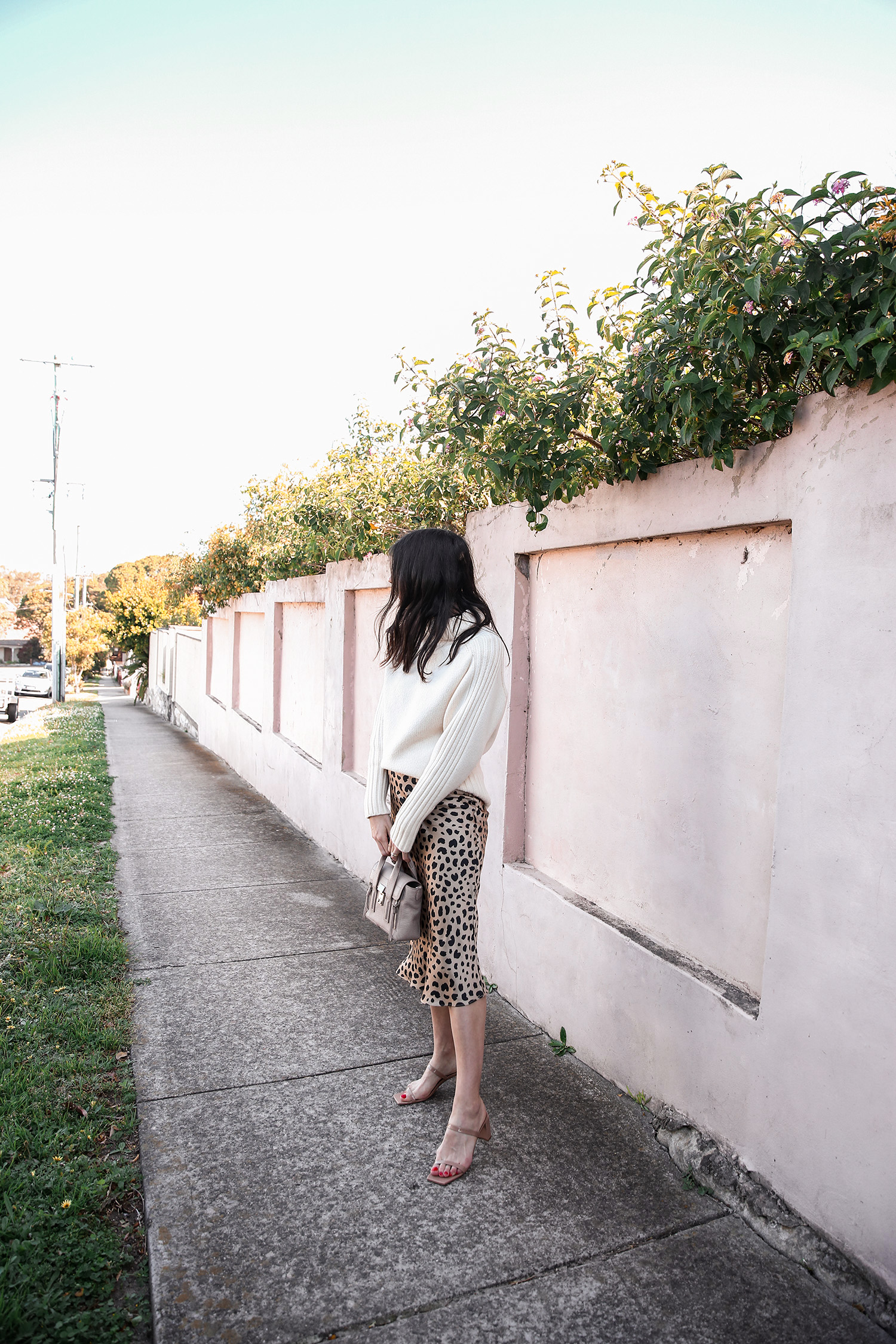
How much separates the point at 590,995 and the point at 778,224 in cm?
246

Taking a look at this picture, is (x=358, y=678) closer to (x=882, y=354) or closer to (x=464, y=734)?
(x=464, y=734)

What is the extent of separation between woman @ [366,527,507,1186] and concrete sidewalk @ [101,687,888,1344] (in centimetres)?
25

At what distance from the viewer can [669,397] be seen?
261 cm

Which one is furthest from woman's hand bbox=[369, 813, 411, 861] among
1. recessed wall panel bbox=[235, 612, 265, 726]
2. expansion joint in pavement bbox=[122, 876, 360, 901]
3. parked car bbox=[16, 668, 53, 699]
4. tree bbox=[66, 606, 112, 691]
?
parked car bbox=[16, 668, 53, 699]

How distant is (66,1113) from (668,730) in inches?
87.9

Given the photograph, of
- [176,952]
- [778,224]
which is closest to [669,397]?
[778,224]

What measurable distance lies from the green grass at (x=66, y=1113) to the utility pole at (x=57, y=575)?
68.5 ft

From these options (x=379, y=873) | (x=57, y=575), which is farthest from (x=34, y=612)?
(x=379, y=873)

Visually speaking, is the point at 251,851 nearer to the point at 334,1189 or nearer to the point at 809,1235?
the point at 334,1189

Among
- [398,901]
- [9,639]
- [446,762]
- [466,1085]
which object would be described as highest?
[446,762]

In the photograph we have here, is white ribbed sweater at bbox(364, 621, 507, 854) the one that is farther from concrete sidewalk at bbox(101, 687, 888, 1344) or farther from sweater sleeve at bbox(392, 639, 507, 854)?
concrete sidewalk at bbox(101, 687, 888, 1344)

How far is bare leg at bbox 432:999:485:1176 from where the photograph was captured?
8.33 feet

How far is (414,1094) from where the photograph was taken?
2.90 m

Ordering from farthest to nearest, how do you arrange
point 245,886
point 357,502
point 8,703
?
1. point 8,703
2. point 357,502
3. point 245,886
